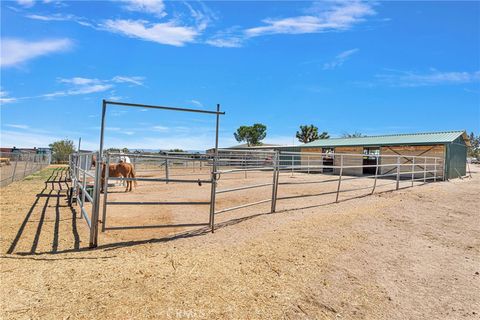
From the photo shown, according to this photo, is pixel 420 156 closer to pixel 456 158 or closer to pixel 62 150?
pixel 456 158

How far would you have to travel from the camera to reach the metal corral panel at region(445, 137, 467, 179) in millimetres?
16781

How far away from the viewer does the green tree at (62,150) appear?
41.7 meters

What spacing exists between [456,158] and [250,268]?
19255 millimetres

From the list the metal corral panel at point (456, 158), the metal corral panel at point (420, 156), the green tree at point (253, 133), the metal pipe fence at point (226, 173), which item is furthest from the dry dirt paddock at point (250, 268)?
the green tree at point (253, 133)

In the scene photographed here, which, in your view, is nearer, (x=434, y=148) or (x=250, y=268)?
(x=250, y=268)

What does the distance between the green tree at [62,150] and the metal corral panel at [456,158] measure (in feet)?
136

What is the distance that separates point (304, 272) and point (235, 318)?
46.5 inches

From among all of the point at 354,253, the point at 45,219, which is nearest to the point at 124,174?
the point at 45,219

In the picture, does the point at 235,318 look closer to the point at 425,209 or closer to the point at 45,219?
the point at 45,219

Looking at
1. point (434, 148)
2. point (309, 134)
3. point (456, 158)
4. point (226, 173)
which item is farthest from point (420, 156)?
point (309, 134)

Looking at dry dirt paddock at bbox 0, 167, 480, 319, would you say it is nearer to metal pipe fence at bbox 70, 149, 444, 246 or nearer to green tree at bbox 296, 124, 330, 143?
metal pipe fence at bbox 70, 149, 444, 246

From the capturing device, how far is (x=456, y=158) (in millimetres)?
17906

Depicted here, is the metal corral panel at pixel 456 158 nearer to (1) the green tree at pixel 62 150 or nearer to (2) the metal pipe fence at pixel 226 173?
(2) the metal pipe fence at pixel 226 173

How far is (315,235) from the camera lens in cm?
468
